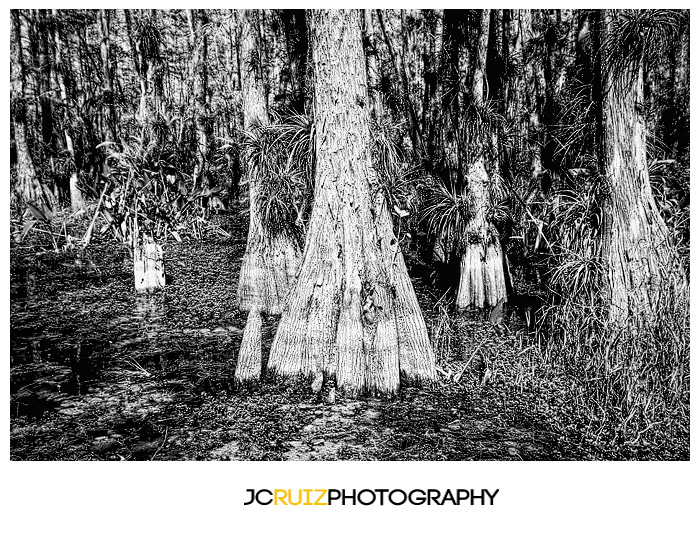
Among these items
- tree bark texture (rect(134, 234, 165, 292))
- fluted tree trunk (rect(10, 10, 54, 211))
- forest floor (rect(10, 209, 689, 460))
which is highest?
fluted tree trunk (rect(10, 10, 54, 211))

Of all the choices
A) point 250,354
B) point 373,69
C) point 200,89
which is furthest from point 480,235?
point 200,89

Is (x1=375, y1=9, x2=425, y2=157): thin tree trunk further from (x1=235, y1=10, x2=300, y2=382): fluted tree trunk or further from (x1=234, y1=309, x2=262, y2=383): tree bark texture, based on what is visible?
(x1=234, y1=309, x2=262, y2=383): tree bark texture

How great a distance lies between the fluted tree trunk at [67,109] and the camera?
11.5 feet

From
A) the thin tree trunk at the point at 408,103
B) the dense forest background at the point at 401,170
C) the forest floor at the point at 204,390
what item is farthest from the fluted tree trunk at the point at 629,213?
the thin tree trunk at the point at 408,103

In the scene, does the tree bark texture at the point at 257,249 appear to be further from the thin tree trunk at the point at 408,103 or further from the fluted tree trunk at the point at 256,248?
the thin tree trunk at the point at 408,103

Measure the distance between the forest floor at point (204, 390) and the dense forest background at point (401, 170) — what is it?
6 centimetres

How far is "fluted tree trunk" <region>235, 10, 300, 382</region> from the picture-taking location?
12.2 ft

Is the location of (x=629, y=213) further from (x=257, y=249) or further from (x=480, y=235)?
(x=257, y=249)

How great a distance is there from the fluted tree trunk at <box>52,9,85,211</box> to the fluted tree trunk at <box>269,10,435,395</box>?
5.01 feet

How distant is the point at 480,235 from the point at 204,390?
7.02 ft

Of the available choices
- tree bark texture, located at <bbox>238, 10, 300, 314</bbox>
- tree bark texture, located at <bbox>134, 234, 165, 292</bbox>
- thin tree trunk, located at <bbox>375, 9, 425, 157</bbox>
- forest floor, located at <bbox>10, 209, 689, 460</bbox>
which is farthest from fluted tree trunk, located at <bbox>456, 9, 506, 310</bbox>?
tree bark texture, located at <bbox>134, 234, 165, 292</bbox>

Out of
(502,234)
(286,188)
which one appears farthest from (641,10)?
(286,188)

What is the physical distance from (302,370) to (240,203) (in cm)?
121

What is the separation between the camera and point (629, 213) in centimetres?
355
